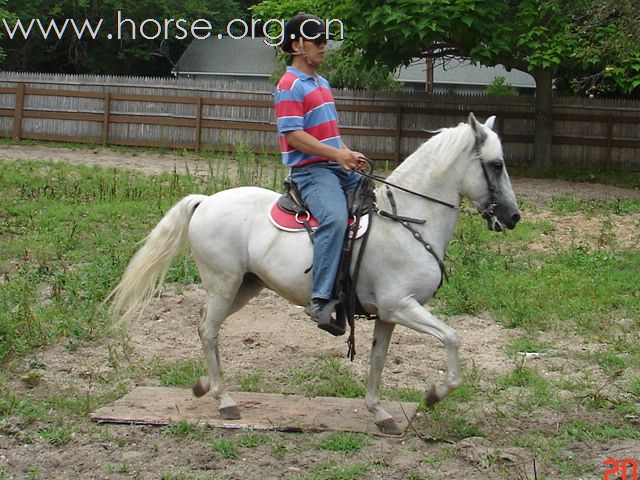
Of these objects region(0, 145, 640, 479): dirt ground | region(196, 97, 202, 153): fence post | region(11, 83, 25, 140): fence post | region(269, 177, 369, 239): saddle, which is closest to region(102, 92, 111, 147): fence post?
region(11, 83, 25, 140): fence post

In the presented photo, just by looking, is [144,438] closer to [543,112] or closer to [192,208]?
[192,208]

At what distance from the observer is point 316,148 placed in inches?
233

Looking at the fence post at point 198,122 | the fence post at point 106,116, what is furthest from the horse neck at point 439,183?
the fence post at point 106,116

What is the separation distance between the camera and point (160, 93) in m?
26.0

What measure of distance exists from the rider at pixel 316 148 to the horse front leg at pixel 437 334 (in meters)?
0.52

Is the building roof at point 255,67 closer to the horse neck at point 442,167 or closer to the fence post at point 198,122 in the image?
the fence post at point 198,122

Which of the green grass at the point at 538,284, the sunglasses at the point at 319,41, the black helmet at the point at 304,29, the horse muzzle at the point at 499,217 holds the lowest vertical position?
the green grass at the point at 538,284

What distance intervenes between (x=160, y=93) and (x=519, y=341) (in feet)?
64.0

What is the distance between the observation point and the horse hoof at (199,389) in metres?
6.66

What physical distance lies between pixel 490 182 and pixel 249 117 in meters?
19.6

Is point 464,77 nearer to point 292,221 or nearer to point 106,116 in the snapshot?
point 106,116

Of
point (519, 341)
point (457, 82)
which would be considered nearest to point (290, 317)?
point (519, 341)

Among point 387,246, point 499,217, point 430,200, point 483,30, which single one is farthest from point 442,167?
point 483,30

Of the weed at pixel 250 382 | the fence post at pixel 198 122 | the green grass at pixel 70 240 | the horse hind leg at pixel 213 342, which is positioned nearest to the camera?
the horse hind leg at pixel 213 342
